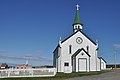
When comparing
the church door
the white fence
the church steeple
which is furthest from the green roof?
the white fence

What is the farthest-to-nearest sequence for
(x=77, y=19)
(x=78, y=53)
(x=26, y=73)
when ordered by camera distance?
(x=77, y=19)
(x=78, y=53)
(x=26, y=73)

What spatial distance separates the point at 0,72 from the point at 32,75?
362cm

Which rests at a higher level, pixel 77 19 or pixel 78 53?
pixel 77 19

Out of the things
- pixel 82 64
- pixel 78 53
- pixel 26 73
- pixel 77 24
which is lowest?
pixel 26 73

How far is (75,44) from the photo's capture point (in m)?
47.9

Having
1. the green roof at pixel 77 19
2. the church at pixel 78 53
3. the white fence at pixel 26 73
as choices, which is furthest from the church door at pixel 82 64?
the white fence at pixel 26 73

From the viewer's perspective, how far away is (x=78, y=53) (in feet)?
152

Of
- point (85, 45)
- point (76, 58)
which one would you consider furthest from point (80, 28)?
point (76, 58)

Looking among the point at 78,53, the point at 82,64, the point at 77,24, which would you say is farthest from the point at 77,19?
the point at 82,64

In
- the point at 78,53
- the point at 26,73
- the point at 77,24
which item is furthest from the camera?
the point at 77,24

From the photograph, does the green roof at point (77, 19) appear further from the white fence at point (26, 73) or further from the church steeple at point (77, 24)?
the white fence at point (26, 73)

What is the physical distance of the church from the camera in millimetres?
46344

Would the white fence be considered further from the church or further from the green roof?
the green roof

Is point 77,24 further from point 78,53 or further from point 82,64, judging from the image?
point 82,64
